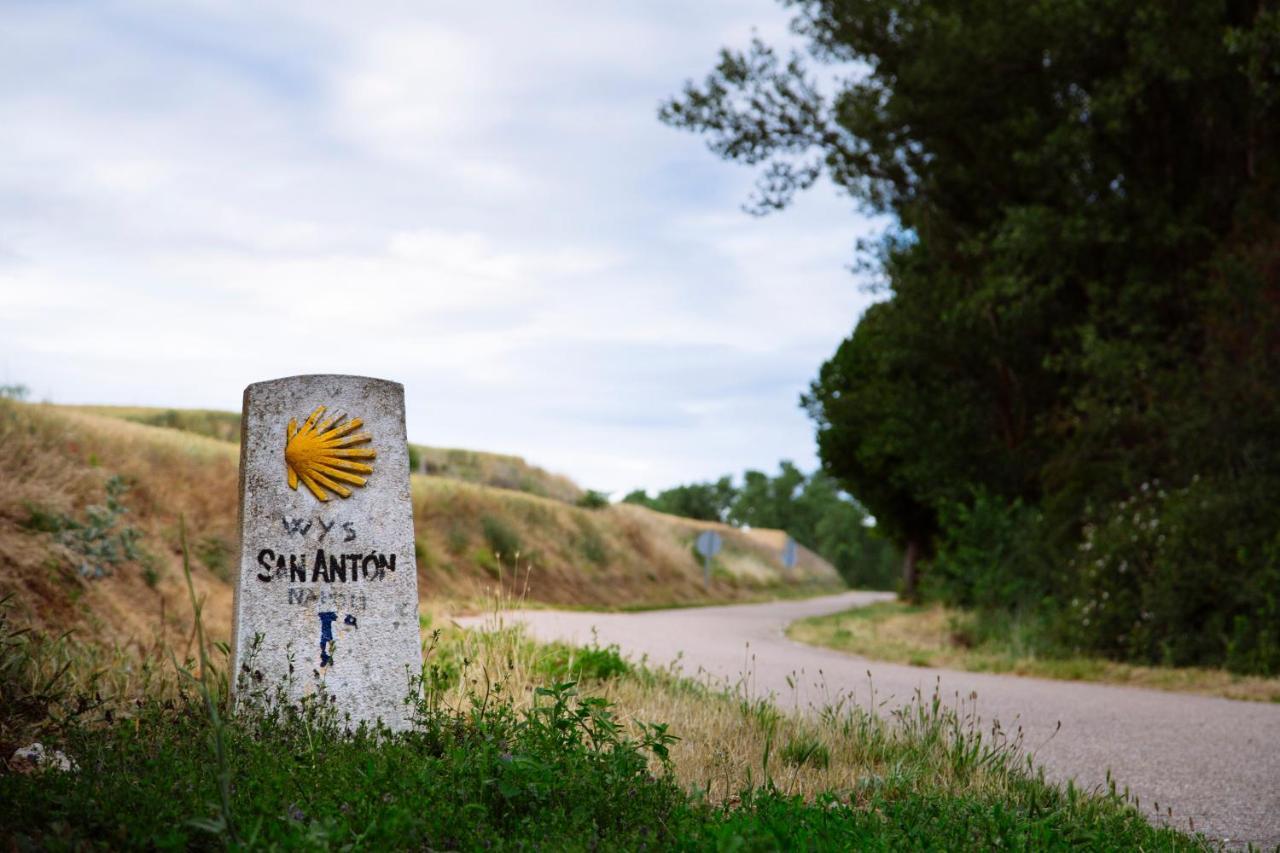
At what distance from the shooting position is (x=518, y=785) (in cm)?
428

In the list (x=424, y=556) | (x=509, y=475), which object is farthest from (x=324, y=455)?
(x=509, y=475)

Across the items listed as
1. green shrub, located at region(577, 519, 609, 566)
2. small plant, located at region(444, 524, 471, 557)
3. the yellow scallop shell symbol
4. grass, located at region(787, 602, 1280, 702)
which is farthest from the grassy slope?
green shrub, located at region(577, 519, 609, 566)

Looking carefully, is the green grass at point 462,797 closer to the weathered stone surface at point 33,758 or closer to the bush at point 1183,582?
the weathered stone surface at point 33,758

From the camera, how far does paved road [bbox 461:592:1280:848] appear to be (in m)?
6.36

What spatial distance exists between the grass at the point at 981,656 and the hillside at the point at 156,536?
5787 millimetres

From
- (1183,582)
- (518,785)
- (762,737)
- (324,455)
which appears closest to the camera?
(518,785)

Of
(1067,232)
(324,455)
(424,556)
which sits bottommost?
(424,556)

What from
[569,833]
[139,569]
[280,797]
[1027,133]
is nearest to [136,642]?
[139,569]

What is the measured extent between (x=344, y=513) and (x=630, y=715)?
2237 mm

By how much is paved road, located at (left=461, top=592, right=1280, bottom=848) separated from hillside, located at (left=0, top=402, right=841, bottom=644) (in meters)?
3.22

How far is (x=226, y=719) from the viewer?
5441mm

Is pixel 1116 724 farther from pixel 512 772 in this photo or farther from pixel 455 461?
pixel 455 461

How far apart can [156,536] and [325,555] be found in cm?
994

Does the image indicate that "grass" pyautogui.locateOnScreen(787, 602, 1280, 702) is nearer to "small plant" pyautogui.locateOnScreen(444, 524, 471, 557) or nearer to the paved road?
the paved road
